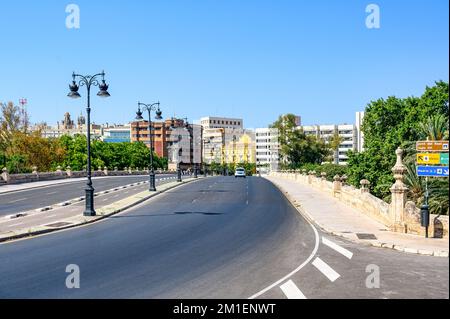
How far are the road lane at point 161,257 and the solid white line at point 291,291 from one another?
1.63ft

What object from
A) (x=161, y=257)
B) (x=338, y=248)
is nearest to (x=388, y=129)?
(x=338, y=248)

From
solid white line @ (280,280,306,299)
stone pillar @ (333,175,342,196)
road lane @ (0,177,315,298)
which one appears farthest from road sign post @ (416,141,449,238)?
stone pillar @ (333,175,342,196)

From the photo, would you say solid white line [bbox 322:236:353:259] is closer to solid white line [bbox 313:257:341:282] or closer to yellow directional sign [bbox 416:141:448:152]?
solid white line [bbox 313:257:341:282]

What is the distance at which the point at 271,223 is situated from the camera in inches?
854

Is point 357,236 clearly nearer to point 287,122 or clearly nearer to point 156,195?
point 156,195

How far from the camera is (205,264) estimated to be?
42.4ft

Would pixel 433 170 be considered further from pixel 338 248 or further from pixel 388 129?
pixel 388 129

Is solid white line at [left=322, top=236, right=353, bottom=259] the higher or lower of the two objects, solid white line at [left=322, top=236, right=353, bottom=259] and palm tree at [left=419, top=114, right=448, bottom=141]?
the lower

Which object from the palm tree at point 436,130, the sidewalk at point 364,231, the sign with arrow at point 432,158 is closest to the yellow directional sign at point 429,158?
the sign with arrow at point 432,158

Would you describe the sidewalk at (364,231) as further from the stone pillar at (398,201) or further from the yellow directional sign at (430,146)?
the yellow directional sign at (430,146)

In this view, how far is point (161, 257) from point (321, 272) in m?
4.75

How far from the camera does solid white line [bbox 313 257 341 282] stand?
11.7 m

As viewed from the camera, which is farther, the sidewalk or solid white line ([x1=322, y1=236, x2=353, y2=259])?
the sidewalk
